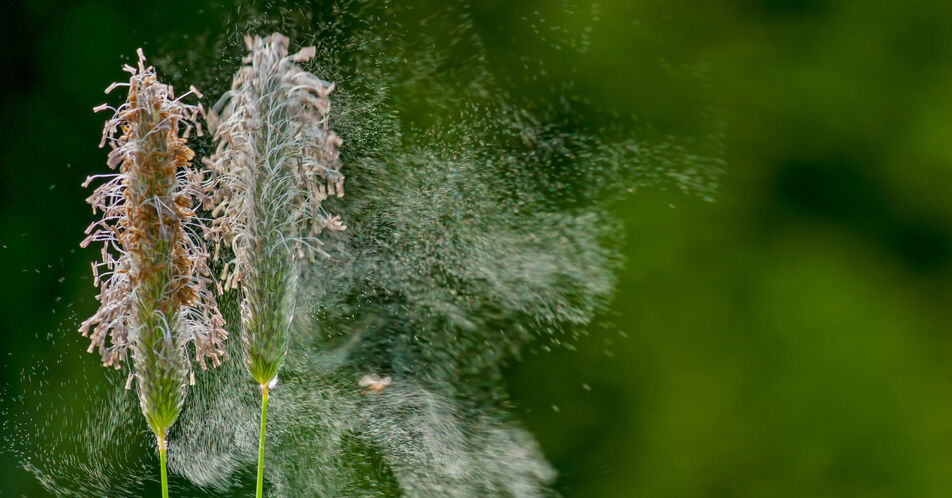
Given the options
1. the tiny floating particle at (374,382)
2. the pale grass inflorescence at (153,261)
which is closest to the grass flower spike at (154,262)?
the pale grass inflorescence at (153,261)

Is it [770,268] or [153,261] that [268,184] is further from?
[770,268]

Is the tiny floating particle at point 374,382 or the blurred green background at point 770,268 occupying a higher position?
the blurred green background at point 770,268

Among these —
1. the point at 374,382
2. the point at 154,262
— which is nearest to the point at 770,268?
the point at 374,382

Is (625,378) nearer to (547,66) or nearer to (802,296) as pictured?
(802,296)

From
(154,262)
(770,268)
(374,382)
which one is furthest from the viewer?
(374,382)

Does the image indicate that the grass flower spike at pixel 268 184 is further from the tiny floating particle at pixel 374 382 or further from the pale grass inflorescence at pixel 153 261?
the tiny floating particle at pixel 374 382

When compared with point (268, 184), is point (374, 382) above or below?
below

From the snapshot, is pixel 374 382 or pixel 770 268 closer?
pixel 770 268
